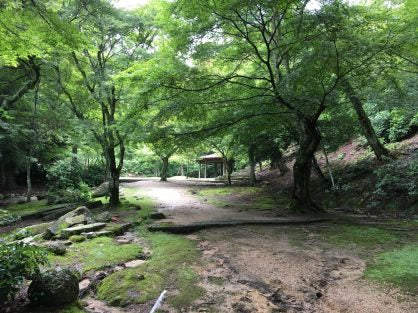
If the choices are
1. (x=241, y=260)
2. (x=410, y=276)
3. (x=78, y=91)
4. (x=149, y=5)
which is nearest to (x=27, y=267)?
(x=241, y=260)

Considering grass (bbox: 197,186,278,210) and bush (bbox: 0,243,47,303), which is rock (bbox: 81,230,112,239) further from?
grass (bbox: 197,186,278,210)

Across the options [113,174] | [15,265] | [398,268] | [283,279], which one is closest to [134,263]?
[15,265]

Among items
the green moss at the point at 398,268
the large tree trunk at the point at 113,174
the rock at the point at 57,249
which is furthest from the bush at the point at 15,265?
the large tree trunk at the point at 113,174

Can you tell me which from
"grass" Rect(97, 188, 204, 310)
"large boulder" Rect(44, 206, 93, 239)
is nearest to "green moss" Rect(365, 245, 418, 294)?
"grass" Rect(97, 188, 204, 310)

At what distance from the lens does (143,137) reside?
10.5m

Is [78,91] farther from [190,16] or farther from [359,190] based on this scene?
[359,190]

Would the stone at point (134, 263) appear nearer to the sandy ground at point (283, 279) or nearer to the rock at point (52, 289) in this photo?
the sandy ground at point (283, 279)

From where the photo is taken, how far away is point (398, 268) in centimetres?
521

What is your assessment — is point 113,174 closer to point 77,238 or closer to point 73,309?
point 77,238

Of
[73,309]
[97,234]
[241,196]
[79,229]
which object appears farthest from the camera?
[241,196]

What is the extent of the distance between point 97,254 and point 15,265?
8.36 feet

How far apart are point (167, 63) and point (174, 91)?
2.82 ft

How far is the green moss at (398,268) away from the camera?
15.2 feet

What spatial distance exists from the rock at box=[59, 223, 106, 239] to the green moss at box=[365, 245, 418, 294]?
583 cm
